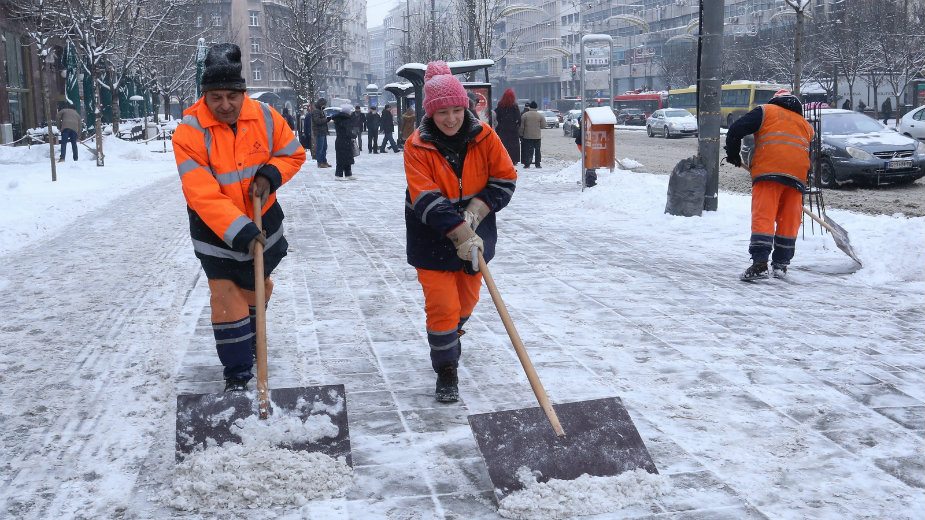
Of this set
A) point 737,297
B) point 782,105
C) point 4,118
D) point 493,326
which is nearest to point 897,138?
point 782,105

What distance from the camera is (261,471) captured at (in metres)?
3.40

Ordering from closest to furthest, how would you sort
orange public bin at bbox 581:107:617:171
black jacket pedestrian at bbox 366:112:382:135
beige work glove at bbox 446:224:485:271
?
beige work glove at bbox 446:224:485:271, orange public bin at bbox 581:107:617:171, black jacket pedestrian at bbox 366:112:382:135

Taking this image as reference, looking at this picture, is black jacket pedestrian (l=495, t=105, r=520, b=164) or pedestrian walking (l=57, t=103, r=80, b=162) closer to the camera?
black jacket pedestrian (l=495, t=105, r=520, b=164)

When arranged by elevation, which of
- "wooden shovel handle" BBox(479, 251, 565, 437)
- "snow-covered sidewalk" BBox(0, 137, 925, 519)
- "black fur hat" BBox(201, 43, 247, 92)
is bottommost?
"snow-covered sidewalk" BBox(0, 137, 925, 519)

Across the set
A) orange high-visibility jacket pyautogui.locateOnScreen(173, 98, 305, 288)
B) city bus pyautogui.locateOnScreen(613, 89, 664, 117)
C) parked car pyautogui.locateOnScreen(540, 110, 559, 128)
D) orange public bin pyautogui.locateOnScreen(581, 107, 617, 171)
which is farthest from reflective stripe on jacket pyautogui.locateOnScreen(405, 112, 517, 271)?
city bus pyautogui.locateOnScreen(613, 89, 664, 117)

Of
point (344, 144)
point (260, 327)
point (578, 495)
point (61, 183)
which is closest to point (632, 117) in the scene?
point (344, 144)

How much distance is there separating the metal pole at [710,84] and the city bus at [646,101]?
48.2 m

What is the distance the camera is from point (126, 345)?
5.62 metres

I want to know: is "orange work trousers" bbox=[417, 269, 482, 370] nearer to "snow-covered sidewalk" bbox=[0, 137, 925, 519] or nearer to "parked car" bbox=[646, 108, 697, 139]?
"snow-covered sidewalk" bbox=[0, 137, 925, 519]

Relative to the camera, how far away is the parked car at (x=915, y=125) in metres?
20.6

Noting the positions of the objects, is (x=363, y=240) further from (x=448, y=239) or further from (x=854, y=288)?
(x=448, y=239)

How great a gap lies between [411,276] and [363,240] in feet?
7.34

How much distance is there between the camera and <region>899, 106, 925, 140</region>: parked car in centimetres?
2056

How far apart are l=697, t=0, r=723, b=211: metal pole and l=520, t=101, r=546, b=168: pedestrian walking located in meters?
9.22
